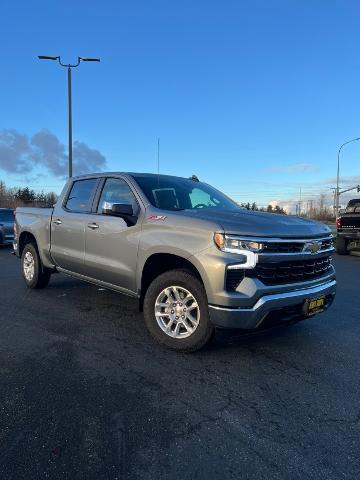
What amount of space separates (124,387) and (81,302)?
3118 mm

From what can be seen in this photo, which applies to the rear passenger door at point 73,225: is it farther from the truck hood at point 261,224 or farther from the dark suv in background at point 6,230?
the dark suv in background at point 6,230

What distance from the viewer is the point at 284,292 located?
3.83 meters

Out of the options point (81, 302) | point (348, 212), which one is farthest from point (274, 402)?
point (348, 212)

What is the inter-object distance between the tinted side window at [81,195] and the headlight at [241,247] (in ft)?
8.14

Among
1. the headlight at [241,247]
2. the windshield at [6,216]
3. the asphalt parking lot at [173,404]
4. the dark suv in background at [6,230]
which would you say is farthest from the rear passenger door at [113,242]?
the windshield at [6,216]

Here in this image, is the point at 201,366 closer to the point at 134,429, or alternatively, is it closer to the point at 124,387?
the point at 124,387

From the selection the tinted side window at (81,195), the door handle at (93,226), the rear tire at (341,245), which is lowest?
the rear tire at (341,245)

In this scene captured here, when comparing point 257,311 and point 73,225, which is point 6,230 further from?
point 257,311

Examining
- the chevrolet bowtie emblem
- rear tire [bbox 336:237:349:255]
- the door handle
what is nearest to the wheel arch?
the door handle

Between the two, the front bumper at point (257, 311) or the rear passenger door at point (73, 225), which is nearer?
the front bumper at point (257, 311)

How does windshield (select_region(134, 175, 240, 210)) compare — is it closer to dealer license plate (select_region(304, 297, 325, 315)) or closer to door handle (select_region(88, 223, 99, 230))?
door handle (select_region(88, 223, 99, 230))

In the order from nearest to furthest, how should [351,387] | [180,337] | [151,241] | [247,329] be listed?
1. [351,387]
2. [247,329]
3. [180,337]
4. [151,241]

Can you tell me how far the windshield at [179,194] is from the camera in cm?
486

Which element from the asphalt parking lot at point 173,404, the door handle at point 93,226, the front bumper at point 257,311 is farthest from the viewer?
the door handle at point 93,226
